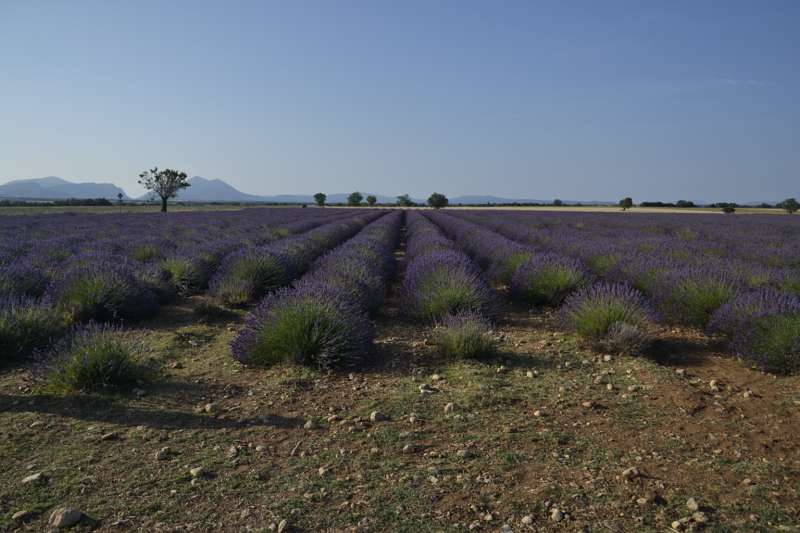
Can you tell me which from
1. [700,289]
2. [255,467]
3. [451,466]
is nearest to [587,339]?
[700,289]

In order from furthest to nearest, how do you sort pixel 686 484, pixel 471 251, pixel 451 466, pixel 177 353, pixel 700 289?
1. pixel 471 251
2. pixel 700 289
3. pixel 177 353
4. pixel 451 466
5. pixel 686 484

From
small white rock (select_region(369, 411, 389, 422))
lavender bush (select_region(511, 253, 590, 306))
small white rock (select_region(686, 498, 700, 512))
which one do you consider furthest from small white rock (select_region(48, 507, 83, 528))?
lavender bush (select_region(511, 253, 590, 306))

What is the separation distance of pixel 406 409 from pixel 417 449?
574mm

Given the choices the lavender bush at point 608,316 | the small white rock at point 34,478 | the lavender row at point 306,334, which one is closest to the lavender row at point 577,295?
the lavender bush at point 608,316

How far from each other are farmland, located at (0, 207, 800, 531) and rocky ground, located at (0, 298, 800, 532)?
15mm

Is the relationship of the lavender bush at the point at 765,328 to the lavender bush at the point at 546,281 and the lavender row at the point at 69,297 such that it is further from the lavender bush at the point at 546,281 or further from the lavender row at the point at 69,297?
the lavender row at the point at 69,297

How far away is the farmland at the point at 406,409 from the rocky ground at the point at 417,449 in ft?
0.05

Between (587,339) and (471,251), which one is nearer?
(587,339)

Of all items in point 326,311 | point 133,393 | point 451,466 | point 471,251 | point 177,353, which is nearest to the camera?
point 451,466

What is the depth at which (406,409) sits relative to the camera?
330cm

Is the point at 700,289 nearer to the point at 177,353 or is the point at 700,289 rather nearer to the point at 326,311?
the point at 326,311

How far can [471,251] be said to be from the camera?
12.1 metres

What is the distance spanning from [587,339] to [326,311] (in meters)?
2.54

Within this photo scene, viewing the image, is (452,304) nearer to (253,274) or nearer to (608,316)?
(608,316)
